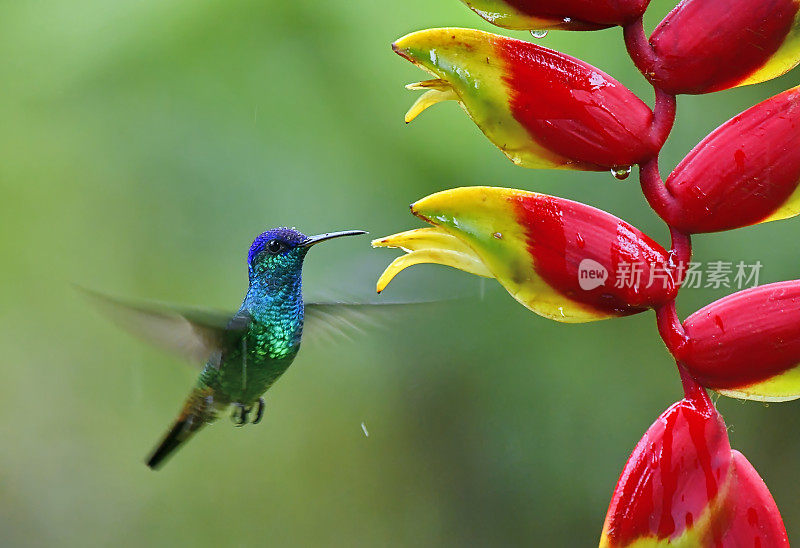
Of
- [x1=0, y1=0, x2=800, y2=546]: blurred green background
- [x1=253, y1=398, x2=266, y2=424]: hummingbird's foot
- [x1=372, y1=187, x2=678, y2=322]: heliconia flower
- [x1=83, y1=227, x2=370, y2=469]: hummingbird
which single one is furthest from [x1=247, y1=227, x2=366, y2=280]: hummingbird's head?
[x1=0, y1=0, x2=800, y2=546]: blurred green background

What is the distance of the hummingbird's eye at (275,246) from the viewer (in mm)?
726

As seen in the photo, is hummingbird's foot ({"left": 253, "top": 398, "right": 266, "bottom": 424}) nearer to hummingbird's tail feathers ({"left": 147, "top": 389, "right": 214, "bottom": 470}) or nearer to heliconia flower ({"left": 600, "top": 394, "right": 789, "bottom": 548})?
hummingbird's tail feathers ({"left": 147, "top": 389, "right": 214, "bottom": 470})

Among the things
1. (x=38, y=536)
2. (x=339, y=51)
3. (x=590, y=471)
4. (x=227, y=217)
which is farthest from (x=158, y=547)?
(x=339, y=51)

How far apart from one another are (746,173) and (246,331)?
0.47 metres

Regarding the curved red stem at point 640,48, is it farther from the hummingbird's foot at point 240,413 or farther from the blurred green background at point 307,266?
the blurred green background at point 307,266

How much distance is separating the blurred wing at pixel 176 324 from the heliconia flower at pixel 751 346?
0.39 meters

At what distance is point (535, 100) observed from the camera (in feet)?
1.44

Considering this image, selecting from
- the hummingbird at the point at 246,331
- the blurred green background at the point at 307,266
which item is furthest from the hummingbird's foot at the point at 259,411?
the blurred green background at the point at 307,266

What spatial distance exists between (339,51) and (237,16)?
22 cm

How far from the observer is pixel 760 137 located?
441mm

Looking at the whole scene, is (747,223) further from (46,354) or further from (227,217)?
(46,354)

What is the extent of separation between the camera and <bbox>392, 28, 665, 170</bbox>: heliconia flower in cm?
43

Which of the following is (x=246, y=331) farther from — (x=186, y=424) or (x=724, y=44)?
(x=724, y=44)

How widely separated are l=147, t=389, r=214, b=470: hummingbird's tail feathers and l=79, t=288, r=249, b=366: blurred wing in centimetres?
7
